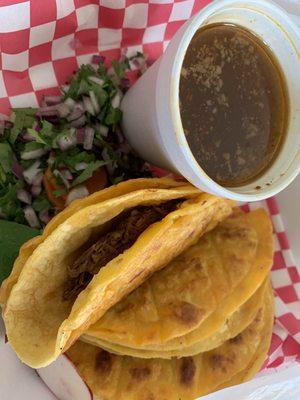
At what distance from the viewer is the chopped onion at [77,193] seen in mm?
1556

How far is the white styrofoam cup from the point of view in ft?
3.94

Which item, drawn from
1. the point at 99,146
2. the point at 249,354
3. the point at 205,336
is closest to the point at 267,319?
the point at 249,354

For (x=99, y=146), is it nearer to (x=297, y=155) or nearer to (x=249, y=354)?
(x=297, y=155)

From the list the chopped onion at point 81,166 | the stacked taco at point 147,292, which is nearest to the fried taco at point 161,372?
the stacked taco at point 147,292

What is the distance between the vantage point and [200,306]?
140 centimetres

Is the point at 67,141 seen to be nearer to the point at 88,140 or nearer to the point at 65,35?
the point at 88,140

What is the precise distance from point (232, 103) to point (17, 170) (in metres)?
0.54

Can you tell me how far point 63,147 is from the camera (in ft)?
5.06

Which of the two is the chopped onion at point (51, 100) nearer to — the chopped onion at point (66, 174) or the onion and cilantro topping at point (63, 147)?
the onion and cilantro topping at point (63, 147)

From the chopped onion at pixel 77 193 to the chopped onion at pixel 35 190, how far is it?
73mm

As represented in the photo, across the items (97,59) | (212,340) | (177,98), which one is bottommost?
(212,340)

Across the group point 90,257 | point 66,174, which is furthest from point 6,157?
point 90,257

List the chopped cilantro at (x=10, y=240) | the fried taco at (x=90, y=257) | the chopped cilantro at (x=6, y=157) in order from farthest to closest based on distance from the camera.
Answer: the chopped cilantro at (x=6, y=157) < the chopped cilantro at (x=10, y=240) < the fried taco at (x=90, y=257)

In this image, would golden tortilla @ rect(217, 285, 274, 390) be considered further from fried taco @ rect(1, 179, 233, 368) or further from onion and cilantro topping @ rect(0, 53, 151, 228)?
onion and cilantro topping @ rect(0, 53, 151, 228)
